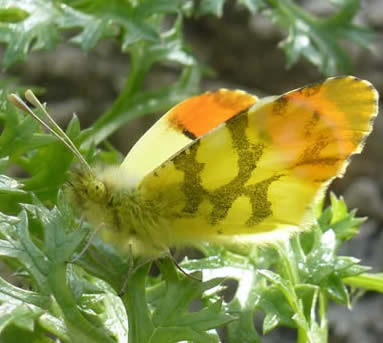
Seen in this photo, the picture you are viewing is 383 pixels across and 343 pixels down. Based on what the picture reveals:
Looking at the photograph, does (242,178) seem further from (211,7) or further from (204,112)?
(211,7)

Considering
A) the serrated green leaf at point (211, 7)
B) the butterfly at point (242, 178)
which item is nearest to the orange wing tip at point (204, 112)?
the butterfly at point (242, 178)

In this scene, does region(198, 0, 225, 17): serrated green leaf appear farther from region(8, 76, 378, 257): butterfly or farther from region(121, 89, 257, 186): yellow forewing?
region(8, 76, 378, 257): butterfly

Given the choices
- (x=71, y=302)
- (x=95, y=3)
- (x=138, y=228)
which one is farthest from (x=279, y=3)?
(x=71, y=302)

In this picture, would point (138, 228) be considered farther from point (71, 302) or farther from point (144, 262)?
point (71, 302)

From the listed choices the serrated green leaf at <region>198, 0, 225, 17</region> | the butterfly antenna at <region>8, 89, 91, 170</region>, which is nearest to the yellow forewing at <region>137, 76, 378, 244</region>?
the butterfly antenna at <region>8, 89, 91, 170</region>

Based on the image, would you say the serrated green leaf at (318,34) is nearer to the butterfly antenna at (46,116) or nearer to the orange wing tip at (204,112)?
the orange wing tip at (204,112)

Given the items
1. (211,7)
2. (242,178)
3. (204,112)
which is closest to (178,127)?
(204,112)

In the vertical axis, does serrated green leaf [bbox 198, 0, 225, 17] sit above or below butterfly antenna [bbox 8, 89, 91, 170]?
below
